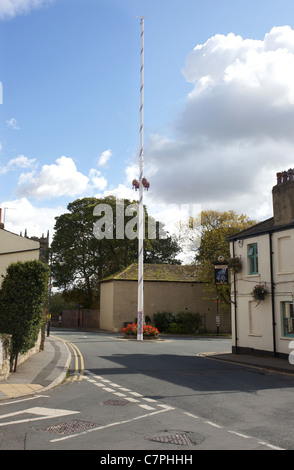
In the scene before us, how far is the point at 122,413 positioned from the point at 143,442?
2347 mm

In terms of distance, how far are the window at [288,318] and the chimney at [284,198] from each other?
3961 millimetres

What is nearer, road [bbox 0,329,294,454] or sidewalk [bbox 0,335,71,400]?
road [bbox 0,329,294,454]

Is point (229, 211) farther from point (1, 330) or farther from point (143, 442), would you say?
point (143, 442)

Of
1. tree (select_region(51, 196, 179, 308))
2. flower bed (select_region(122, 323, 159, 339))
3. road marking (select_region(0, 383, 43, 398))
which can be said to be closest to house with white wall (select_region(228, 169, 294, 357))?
flower bed (select_region(122, 323, 159, 339))

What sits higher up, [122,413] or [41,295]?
[41,295]

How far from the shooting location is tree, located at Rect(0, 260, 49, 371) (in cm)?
1427

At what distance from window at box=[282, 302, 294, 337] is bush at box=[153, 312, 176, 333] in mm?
24988

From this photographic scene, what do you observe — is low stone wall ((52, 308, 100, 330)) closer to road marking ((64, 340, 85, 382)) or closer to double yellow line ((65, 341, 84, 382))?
road marking ((64, 340, 85, 382))

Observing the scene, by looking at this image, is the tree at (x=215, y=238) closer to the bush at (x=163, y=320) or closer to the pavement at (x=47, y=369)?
the bush at (x=163, y=320)

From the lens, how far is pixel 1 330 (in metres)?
14.4

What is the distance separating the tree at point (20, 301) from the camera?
46.8 ft

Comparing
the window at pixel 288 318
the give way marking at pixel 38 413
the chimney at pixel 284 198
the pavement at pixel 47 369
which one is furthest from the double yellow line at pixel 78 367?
the chimney at pixel 284 198

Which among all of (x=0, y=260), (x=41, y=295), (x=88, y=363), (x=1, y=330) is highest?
(x=0, y=260)
